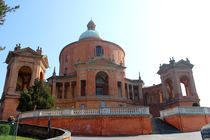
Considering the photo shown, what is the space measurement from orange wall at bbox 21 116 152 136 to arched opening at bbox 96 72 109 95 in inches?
628

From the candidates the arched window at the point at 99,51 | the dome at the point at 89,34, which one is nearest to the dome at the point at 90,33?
the dome at the point at 89,34

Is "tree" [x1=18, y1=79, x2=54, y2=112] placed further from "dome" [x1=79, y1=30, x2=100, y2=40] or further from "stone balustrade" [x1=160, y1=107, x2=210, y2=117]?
"dome" [x1=79, y1=30, x2=100, y2=40]

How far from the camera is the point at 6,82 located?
102 feet

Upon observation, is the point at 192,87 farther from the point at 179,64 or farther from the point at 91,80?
the point at 91,80

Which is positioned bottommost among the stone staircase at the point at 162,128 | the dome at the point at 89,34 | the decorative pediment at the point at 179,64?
the stone staircase at the point at 162,128

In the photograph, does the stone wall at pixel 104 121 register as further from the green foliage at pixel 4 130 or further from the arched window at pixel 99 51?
the arched window at pixel 99 51

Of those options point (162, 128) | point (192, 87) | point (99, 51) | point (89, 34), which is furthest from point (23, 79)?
point (192, 87)

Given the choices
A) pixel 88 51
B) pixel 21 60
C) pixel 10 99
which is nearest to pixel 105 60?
pixel 88 51

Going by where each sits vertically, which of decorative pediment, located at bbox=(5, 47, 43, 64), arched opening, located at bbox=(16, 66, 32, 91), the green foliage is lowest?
the green foliage

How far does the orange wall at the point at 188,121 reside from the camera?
2008cm

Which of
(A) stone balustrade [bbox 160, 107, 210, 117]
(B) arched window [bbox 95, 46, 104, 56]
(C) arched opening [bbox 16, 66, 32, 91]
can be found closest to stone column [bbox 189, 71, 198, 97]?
(A) stone balustrade [bbox 160, 107, 210, 117]

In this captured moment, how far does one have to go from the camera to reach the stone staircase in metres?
18.9

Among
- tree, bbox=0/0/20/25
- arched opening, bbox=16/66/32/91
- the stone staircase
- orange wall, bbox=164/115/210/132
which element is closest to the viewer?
tree, bbox=0/0/20/25

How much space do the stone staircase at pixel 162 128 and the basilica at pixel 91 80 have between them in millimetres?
9079
